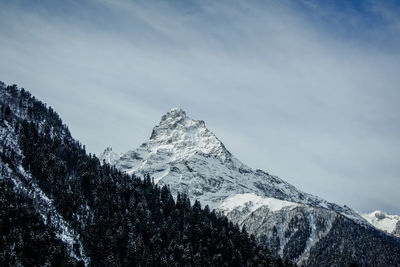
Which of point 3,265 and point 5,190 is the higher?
point 5,190

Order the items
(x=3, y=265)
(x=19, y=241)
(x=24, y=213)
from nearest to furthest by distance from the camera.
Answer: (x=3, y=265) < (x=19, y=241) < (x=24, y=213)

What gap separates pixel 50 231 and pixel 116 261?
29202mm

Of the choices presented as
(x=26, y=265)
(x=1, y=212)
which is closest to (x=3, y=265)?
(x=26, y=265)

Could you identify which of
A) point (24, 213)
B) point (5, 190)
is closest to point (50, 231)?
point (24, 213)

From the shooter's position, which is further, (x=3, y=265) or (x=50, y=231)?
(x=50, y=231)

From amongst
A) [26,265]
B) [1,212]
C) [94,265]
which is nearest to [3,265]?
[26,265]

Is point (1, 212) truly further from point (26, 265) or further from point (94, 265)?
point (94, 265)

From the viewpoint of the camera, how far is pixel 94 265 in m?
196

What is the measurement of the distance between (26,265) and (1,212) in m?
24.2

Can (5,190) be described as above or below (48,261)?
above

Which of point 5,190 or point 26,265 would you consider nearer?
point 26,265

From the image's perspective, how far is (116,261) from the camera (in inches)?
7835

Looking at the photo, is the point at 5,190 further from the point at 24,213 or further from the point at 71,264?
the point at 71,264

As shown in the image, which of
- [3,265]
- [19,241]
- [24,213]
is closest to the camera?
[3,265]
